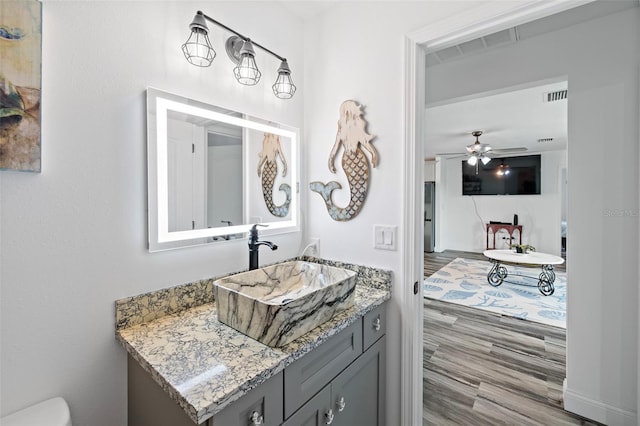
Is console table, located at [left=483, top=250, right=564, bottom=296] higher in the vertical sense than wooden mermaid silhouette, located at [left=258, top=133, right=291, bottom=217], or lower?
lower

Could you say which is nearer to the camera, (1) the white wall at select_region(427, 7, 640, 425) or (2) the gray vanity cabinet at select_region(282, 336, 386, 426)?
(2) the gray vanity cabinet at select_region(282, 336, 386, 426)

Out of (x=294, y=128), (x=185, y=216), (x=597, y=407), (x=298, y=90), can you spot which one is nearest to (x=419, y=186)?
(x=294, y=128)

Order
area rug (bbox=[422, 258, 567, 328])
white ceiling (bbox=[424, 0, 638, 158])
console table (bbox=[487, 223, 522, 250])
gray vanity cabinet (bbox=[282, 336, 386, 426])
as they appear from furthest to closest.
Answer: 1. console table (bbox=[487, 223, 522, 250])
2. area rug (bbox=[422, 258, 567, 328])
3. white ceiling (bbox=[424, 0, 638, 158])
4. gray vanity cabinet (bbox=[282, 336, 386, 426])

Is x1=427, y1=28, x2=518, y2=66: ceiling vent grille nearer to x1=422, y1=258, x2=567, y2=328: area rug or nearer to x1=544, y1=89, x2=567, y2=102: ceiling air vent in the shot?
x1=544, y1=89, x2=567, y2=102: ceiling air vent

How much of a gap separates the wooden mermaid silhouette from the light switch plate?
542 millimetres

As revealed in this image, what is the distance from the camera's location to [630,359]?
1583mm

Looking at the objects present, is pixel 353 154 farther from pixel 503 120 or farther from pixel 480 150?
pixel 480 150

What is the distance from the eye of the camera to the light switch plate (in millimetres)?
1400

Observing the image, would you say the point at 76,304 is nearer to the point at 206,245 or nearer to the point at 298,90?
the point at 206,245

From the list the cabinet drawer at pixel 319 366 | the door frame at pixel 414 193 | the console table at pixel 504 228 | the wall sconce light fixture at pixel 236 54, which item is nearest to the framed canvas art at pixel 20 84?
the wall sconce light fixture at pixel 236 54

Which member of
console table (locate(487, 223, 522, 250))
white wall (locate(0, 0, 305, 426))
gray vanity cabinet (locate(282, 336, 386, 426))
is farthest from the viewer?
console table (locate(487, 223, 522, 250))

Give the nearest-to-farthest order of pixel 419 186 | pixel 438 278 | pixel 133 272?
1. pixel 133 272
2. pixel 419 186
3. pixel 438 278

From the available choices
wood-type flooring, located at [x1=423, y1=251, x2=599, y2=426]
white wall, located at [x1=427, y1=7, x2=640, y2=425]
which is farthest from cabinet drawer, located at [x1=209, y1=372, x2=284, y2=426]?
white wall, located at [x1=427, y1=7, x2=640, y2=425]

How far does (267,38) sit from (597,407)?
288cm
